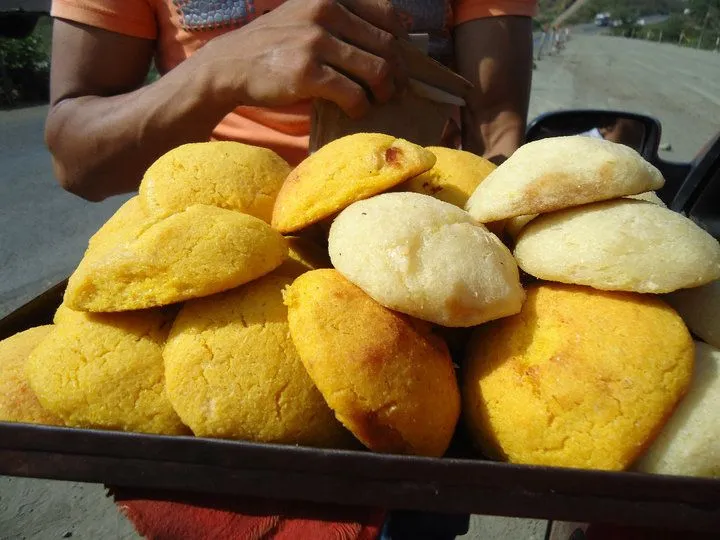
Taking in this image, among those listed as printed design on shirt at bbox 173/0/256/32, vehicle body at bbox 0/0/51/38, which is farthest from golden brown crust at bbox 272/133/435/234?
vehicle body at bbox 0/0/51/38

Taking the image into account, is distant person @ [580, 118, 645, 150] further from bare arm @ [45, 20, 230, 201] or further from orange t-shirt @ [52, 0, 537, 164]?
bare arm @ [45, 20, 230, 201]

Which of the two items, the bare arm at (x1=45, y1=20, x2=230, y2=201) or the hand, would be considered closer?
the hand

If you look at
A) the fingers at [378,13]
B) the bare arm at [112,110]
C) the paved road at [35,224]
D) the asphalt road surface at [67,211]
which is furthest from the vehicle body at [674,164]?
the paved road at [35,224]

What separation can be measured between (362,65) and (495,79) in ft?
3.08

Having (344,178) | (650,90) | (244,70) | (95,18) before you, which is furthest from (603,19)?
(344,178)

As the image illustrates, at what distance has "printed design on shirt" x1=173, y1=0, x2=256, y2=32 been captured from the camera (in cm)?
171

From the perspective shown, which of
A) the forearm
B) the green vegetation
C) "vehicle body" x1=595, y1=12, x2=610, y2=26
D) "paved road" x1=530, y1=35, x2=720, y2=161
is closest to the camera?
the forearm

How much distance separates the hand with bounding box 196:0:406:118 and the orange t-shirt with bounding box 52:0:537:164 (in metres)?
0.29

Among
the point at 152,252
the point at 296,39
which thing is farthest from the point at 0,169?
the point at 152,252

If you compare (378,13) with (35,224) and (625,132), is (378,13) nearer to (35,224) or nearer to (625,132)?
(625,132)

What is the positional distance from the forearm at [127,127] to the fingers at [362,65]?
353 mm

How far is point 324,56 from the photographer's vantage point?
1.37m

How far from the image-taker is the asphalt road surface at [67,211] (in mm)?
2465

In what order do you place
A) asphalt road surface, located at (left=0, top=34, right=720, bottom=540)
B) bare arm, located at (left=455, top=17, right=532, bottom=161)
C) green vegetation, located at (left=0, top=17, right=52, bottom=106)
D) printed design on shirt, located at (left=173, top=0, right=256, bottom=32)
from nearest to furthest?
printed design on shirt, located at (left=173, top=0, right=256, bottom=32), bare arm, located at (left=455, top=17, right=532, bottom=161), asphalt road surface, located at (left=0, top=34, right=720, bottom=540), green vegetation, located at (left=0, top=17, right=52, bottom=106)
